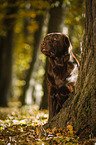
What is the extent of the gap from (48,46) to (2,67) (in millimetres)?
10965

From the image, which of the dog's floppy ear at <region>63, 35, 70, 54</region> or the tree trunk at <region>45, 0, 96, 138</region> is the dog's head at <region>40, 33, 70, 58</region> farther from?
the tree trunk at <region>45, 0, 96, 138</region>

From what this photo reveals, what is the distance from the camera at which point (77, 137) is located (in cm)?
301

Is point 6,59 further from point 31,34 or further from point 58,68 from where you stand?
point 58,68

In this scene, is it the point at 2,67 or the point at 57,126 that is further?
the point at 2,67

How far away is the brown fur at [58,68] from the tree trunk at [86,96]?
0.44 metres

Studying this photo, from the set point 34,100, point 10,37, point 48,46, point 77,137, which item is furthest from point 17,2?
point 77,137

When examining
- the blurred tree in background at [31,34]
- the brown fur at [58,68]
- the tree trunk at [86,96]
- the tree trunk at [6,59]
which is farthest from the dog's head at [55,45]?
the tree trunk at [6,59]

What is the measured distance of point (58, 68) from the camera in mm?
3857

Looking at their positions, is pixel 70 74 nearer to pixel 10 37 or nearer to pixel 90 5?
pixel 90 5

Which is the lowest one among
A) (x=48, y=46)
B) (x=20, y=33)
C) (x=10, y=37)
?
(x=48, y=46)

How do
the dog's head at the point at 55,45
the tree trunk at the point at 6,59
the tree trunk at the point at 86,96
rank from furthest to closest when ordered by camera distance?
the tree trunk at the point at 6,59
the dog's head at the point at 55,45
the tree trunk at the point at 86,96

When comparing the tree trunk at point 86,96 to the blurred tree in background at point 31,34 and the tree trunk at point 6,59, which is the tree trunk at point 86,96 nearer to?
the blurred tree in background at point 31,34

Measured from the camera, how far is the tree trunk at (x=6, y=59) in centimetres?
1255

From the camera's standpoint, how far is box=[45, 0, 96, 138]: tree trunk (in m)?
3.04
